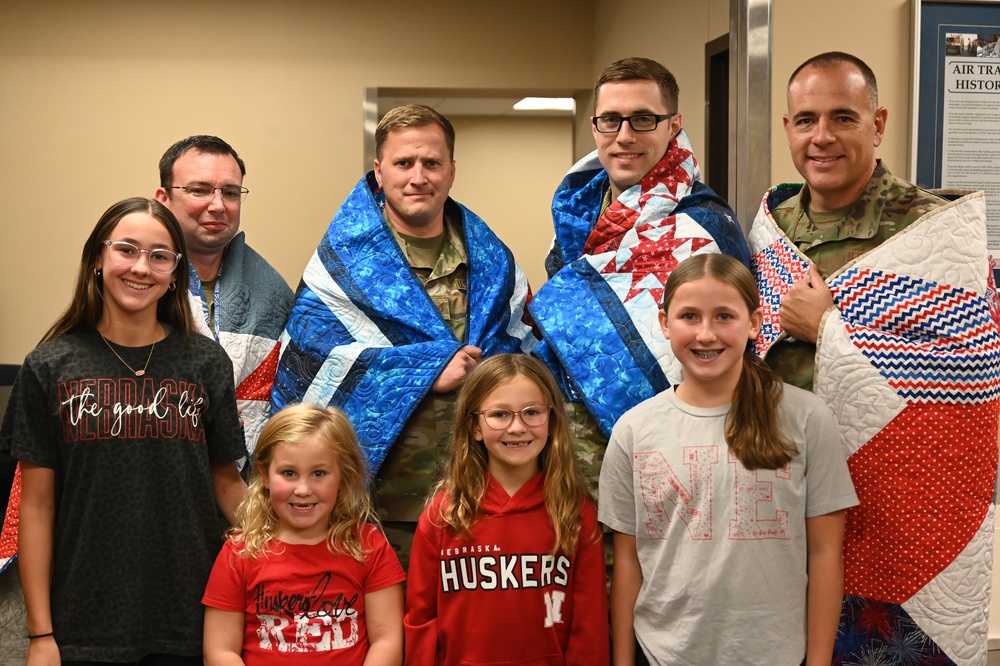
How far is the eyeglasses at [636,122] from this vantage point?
6.77 ft

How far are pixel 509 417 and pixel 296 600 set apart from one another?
496 mm

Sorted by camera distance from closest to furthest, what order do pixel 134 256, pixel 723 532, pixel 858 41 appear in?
pixel 723 532
pixel 134 256
pixel 858 41

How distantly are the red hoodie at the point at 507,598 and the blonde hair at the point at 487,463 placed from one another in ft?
0.09

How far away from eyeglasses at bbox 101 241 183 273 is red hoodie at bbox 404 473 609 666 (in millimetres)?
687

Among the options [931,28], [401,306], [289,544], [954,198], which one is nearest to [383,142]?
[401,306]


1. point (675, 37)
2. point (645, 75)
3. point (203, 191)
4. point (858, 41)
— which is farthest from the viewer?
point (675, 37)

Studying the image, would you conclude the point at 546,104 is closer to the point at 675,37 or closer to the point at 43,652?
the point at 675,37

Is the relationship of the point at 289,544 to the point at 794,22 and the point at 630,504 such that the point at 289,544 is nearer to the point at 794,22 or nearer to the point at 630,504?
the point at 630,504

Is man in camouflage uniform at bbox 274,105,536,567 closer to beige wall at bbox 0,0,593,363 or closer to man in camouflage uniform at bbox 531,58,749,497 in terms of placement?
man in camouflage uniform at bbox 531,58,749,497

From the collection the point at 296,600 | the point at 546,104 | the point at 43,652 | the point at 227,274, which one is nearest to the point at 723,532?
the point at 296,600

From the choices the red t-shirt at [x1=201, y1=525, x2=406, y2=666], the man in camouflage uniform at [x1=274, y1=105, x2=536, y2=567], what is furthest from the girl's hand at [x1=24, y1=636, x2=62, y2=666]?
the man in camouflage uniform at [x1=274, y1=105, x2=536, y2=567]

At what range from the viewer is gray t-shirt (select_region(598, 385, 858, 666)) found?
161 cm

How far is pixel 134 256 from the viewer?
1732 millimetres

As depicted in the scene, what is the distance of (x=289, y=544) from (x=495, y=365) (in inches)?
19.6
